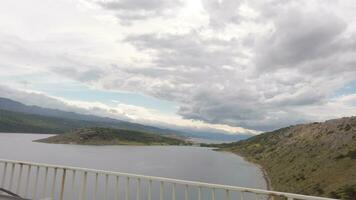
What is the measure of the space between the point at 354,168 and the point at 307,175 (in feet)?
36.8

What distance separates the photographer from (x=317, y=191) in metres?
55.3

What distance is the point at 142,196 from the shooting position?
5328 centimetres

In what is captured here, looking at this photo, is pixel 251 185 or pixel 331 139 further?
pixel 331 139

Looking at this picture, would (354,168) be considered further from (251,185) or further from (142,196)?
(142,196)

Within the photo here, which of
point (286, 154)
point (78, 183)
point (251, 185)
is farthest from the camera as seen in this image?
point (286, 154)

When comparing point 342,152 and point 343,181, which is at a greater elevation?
point 342,152

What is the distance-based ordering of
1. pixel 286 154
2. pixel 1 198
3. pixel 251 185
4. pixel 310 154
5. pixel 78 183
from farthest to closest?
1. pixel 286 154
2. pixel 310 154
3. pixel 251 185
4. pixel 78 183
5. pixel 1 198

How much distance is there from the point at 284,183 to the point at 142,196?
102 ft

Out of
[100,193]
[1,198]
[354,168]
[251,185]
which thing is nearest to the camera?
[1,198]

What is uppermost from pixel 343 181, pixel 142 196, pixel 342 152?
pixel 342 152

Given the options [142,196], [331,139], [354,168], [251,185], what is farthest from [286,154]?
[142,196]

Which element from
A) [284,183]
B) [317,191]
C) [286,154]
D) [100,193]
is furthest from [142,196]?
[286,154]

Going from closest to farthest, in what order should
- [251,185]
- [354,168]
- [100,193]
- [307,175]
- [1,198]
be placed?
[1,198] → [100,193] → [354,168] → [307,175] → [251,185]

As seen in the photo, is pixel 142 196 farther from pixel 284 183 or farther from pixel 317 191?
pixel 284 183
